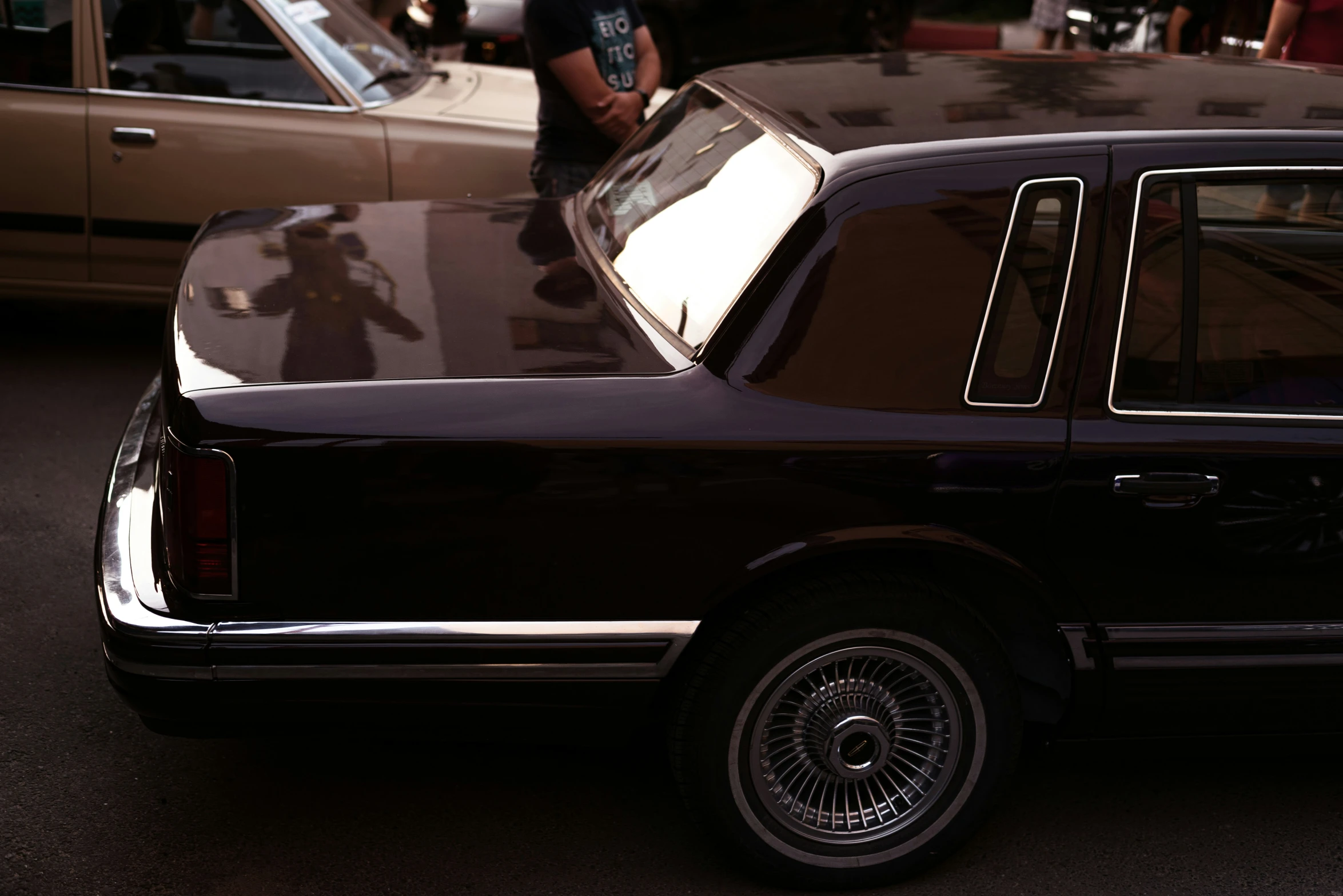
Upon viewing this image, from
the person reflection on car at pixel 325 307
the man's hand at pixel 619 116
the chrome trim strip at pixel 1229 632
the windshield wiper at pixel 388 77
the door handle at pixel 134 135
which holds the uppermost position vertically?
the man's hand at pixel 619 116

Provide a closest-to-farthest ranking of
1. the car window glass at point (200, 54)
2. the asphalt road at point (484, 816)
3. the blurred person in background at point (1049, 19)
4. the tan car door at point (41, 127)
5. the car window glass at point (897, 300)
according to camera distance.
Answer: the car window glass at point (897, 300), the asphalt road at point (484, 816), the tan car door at point (41, 127), the car window glass at point (200, 54), the blurred person in background at point (1049, 19)

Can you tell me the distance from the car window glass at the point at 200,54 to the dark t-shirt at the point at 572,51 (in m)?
0.94

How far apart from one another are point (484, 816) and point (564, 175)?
106 inches

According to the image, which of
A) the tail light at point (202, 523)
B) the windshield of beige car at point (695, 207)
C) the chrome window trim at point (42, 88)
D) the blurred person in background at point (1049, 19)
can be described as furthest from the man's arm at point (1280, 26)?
the tail light at point (202, 523)

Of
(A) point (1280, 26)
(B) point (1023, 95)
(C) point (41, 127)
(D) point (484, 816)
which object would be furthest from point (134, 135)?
(A) point (1280, 26)

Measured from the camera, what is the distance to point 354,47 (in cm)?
566

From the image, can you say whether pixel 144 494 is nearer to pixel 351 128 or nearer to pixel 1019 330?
pixel 1019 330

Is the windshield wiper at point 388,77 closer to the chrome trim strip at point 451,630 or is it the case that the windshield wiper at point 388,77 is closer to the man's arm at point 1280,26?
→ the chrome trim strip at point 451,630

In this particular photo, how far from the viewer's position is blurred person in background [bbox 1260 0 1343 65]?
5703 millimetres

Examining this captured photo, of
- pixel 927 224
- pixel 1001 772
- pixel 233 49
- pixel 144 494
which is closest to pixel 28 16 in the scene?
pixel 233 49

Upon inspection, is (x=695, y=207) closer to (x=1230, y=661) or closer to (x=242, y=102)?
(x=1230, y=661)

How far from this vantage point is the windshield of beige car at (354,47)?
17.8 ft

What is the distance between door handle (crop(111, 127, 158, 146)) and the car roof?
8.56 ft

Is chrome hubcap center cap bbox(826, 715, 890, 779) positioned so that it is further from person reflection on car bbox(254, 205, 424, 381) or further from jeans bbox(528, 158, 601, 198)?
jeans bbox(528, 158, 601, 198)
